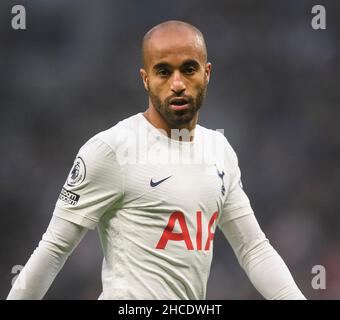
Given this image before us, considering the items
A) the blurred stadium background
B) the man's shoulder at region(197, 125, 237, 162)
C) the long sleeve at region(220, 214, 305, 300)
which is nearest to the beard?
the man's shoulder at region(197, 125, 237, 162)

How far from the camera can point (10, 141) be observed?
23.9 feet

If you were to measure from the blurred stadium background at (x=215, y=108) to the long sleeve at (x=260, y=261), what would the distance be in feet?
11.6

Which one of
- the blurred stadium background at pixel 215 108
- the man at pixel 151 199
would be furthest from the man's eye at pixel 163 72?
the blurred stadium background at pixel 215 108

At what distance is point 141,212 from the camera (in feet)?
10.2

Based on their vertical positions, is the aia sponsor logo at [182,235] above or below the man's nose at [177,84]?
below

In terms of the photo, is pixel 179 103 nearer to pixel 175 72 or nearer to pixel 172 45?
pixel 175 72

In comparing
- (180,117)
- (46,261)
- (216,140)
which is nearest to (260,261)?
(216,140)

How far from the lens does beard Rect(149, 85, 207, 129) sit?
3.16 meters

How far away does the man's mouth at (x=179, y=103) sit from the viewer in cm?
314

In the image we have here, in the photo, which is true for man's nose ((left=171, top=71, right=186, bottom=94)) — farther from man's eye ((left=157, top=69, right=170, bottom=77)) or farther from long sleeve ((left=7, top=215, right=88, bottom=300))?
long sleeve ((left=7, top=215, right=88, bottom=300))

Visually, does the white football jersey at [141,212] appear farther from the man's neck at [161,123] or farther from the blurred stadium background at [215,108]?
the blurred stadium background at [215,108]

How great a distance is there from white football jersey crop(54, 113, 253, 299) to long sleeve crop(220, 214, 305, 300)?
0.89 ft

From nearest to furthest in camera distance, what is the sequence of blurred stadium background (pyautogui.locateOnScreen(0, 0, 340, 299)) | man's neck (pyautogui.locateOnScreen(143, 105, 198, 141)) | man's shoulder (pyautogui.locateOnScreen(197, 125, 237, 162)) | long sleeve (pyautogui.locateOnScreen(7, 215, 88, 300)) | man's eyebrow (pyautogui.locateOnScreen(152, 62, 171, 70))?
1. long sleeve (pyautogui.locateOnScreen(7, 215, 88, 300))
2. man's eyebrow (pyautogui.locateOnScreen(152, 62, 171, 70))
3. man's neck (pyautogui.locateOnScreen(143, 105, 198, 141))
4. man's shoulder (pyautogui.locateOnScreen(197, 125, 237, 162))
5. blurred stadium background (pyautogui.locateOnScreen(0, 0, 340, 299))

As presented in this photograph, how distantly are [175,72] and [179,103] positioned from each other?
13 centimetres
